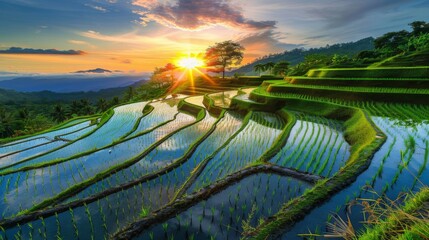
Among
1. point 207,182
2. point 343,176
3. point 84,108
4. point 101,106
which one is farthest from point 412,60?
point 84,108

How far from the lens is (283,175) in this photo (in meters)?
6.11

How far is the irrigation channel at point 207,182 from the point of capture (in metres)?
4.36

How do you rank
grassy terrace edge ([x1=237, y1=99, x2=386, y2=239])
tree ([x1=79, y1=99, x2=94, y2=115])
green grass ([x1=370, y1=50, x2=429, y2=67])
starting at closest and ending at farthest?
grassy terrace edge ([x1=237, y1=99, x2=386, y2=239]) < green grass ([x1=370, y1=50, x2=429, y2=67]) < tree ([x1=79, y1=99, x2=94, y2=115])

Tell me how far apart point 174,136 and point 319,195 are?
27.1 ft

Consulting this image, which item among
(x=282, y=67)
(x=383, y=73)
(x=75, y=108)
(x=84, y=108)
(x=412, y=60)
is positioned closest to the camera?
(x=383, y=73)

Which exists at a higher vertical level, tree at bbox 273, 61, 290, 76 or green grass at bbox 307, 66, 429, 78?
tree at bbox 273, 61, 290, 76

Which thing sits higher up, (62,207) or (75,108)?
(62,207)

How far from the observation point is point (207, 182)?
20.6ft

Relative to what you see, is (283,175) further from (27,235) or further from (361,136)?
(27,235)

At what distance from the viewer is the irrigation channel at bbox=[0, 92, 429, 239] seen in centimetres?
436

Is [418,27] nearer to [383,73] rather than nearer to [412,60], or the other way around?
[412,60]

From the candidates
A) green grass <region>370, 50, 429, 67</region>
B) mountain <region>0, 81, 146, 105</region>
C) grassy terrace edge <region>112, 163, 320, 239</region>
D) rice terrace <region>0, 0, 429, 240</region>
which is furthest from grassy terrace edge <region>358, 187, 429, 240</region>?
mountain <region>0, 81, 146, 105</region>

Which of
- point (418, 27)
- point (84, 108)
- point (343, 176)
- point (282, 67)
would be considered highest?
point (418, 27)

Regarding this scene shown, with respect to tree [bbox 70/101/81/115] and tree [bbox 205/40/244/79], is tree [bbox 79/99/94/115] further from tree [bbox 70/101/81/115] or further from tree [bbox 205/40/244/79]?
tree [bbox 205/40/244/79]
